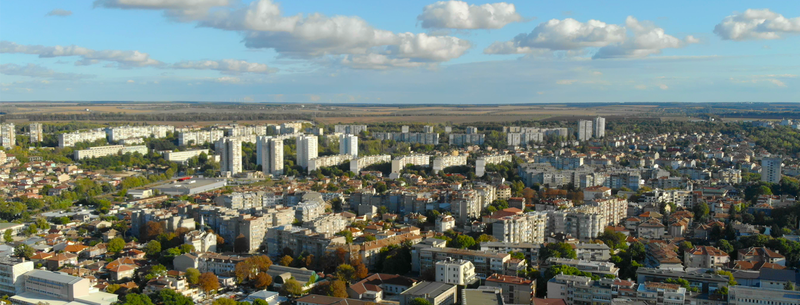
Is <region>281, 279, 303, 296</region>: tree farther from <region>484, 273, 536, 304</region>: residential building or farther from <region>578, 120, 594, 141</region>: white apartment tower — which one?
<region>578, 120, 594, 141</region>: white apartment tower

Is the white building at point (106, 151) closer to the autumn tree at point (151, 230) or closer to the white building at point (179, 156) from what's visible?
the white building at point (179, 156)

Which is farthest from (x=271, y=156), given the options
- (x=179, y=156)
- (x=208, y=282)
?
(x=208, y=282)

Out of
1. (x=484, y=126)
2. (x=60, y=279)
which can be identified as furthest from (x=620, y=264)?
(x=484, y=126)

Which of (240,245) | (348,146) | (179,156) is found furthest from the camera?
(348,146)

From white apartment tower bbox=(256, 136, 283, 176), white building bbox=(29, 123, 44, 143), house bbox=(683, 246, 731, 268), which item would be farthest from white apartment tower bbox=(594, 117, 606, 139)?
house bbox=(683, 246, 731, 268)

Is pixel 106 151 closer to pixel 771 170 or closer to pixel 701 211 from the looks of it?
pixel 701 211

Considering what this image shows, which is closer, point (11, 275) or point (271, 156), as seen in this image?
point (11, 275)
